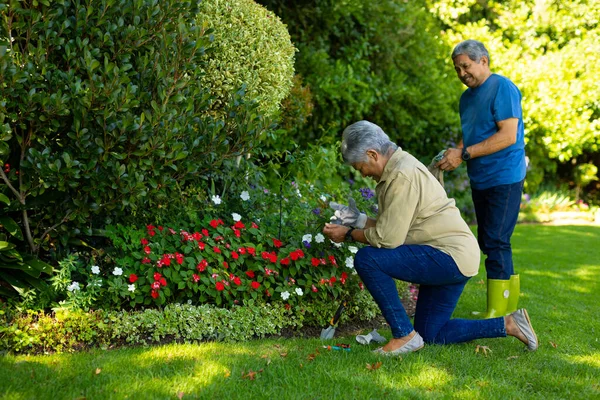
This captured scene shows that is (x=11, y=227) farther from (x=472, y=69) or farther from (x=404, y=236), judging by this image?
(x=472, y=69)

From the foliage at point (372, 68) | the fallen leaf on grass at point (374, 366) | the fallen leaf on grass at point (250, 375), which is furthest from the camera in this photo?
the foliage at point (372, 68)

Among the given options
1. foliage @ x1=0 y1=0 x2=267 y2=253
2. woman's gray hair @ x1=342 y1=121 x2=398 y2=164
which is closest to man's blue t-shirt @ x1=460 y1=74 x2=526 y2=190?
woman's gray hair @ x1=342 y1=121 x2=398 y2=164

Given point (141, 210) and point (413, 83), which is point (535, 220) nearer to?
point (413, 83)

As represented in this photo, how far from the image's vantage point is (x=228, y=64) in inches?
204

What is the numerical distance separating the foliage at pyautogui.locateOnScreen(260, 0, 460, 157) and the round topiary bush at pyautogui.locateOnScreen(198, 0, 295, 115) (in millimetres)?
2478

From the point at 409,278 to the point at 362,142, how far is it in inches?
31.0

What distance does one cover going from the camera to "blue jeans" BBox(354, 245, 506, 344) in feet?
11.4

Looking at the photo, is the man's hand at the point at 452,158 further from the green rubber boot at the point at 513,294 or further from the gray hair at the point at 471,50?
the green rubber boot at the point at 513,294

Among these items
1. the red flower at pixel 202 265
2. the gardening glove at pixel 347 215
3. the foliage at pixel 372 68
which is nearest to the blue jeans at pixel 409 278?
the gardening glove at pixel 347 215

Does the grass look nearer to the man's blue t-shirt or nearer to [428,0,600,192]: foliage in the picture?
the man's blue t-shirt

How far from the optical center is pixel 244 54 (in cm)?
528

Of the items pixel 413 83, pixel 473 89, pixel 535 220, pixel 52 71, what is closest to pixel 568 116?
pixel 535 220

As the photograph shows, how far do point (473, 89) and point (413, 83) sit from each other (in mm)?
5756

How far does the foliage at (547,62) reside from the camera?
12.6 metres
